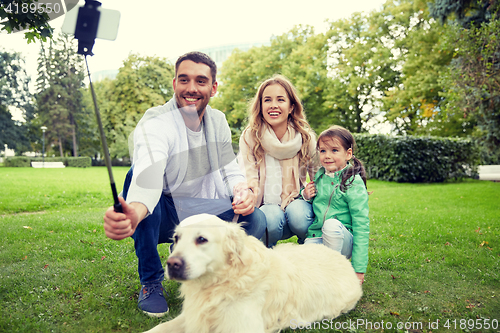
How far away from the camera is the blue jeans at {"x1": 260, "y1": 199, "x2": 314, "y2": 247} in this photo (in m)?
3.42

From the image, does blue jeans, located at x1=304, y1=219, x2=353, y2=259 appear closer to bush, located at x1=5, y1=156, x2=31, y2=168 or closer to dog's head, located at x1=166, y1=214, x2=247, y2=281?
dog's head, located at x1=166, y1=214, x2=247, y2=281

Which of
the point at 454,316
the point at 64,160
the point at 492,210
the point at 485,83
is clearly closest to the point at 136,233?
the point at 454,316

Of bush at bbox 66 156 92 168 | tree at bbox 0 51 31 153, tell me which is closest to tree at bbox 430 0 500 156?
bush at bbox 66 156 92 168

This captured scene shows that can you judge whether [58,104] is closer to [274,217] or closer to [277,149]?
[277,149]

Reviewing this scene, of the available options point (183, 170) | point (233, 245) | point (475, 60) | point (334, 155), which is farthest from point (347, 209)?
point (475, 60)

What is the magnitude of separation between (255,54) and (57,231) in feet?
70.4

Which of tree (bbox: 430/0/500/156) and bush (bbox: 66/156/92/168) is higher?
tree (bbox: 430/0/500/156)

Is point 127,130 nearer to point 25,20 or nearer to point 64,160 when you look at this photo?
point 25,20

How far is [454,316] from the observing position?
260cm

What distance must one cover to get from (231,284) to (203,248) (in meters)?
0.31

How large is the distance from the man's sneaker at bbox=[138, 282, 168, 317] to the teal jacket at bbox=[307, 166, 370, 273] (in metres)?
1.62

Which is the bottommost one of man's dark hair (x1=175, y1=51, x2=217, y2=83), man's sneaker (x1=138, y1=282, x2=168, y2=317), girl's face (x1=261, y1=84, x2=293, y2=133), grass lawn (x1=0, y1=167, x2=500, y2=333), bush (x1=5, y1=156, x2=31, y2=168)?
grass lawn (x1=0, y1=167, x2=500, y2=333)

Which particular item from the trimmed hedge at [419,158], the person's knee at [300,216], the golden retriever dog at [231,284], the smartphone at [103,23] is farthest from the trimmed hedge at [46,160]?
the smartphone at [103,23]

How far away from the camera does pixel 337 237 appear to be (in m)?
3.01
